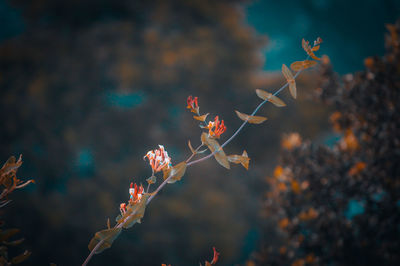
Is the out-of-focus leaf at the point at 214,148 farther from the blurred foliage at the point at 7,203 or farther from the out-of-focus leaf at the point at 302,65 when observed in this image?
the blurred foliage at the point at 7,203

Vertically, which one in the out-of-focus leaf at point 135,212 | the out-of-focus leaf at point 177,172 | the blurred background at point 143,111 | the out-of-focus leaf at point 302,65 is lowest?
the out-of-focus leaf at point 135,212

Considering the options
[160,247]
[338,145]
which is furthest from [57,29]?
[338,145]

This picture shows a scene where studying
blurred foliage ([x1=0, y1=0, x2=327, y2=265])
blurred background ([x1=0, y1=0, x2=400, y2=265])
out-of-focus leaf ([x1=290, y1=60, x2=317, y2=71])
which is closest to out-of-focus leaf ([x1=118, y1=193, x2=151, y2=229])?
out-of-focus leaf ([x1=290, y1=60, x2=317, y2=71])

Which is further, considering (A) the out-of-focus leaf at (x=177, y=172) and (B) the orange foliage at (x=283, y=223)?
(B) the orange foliage at (x=283, y=223)

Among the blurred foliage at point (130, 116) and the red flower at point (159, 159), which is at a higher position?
the blurred foliage at point (130, 116)

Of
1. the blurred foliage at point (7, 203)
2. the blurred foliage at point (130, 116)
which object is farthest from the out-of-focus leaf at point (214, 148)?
the blurred foliage at point (130, 116)

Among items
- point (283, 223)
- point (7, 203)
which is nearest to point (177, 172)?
point (7, 203)

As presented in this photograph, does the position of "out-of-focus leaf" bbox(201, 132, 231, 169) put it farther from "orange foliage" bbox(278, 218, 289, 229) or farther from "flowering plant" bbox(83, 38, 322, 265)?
"orange foliage" bbox(278, 218, 289, 229)
